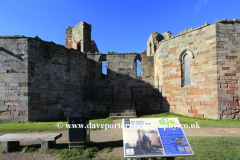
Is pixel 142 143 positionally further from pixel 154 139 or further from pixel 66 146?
pixel 66 146

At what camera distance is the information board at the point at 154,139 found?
2.36 m

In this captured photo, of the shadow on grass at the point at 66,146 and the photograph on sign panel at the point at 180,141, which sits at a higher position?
the photograph on sign panel at the point at 180,141

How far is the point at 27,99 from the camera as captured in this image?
8.21 metres

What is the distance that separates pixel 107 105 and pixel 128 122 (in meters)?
8.26

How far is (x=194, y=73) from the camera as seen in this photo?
9.23 metres

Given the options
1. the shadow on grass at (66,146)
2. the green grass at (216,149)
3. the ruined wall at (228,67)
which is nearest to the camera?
the green grass at (216,149)

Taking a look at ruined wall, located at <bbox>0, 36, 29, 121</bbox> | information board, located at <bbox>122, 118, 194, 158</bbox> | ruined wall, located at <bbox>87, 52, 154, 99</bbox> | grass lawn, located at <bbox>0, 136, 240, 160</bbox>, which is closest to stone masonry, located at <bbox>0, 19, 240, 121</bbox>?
ruined wall, located at <bbox>0, 36, 29, 121</bbox>

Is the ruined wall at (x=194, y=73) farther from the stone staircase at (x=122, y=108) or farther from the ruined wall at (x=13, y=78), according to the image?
the ruined wall at (x=13, y=78)

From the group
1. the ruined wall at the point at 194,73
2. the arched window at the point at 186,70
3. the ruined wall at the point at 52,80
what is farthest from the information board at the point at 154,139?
the ruined wall at the point at 52,80

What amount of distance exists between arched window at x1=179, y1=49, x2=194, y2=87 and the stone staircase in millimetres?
4060

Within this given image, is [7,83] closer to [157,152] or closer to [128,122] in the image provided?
[128,122]

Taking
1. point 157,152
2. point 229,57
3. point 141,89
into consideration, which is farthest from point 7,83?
point 229,57

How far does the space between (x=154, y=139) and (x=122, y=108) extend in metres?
7.76

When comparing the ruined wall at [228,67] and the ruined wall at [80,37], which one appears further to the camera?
the ruined wall at [80,37]
